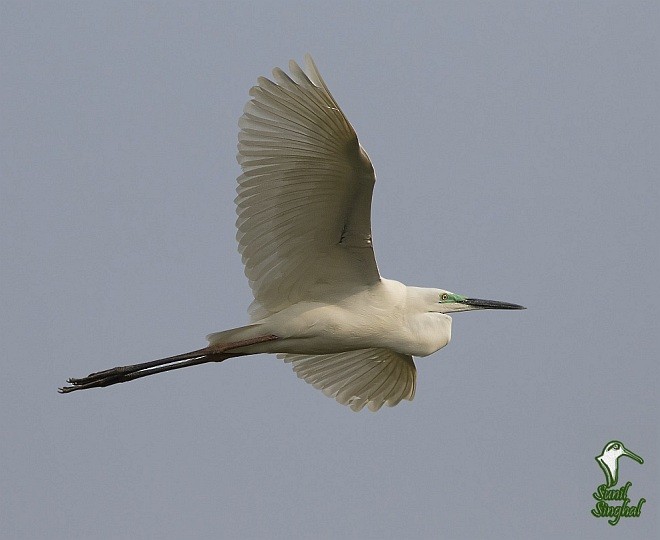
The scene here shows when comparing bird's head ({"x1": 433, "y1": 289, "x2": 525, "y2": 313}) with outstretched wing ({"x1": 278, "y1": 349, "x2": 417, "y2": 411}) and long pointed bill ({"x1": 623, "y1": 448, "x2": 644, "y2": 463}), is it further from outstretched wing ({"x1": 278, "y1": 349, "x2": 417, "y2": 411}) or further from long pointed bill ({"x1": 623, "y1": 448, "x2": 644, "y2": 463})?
long pointed bill ({"x1": 623, "y1": 448, "x2": 644, "y2": 463})

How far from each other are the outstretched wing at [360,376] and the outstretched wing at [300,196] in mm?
1489

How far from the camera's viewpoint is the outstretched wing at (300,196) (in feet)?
27.3

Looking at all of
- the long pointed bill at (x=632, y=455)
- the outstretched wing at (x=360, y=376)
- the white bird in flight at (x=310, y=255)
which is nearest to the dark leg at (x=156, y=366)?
the white bird in flight at (x=310, y=255)

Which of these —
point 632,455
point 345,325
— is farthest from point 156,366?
point 632,455

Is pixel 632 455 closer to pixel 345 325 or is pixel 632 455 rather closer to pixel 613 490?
pixel 613 490

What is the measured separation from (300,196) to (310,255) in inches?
26.6

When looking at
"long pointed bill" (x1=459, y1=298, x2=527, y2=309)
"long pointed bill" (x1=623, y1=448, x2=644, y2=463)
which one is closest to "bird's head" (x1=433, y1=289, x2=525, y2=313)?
"long pointed bill" (x1=459, y1=298, x2=527, y2=309)

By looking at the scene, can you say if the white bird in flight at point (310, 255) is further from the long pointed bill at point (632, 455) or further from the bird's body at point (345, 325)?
the long pointed bill at point (632, 455)

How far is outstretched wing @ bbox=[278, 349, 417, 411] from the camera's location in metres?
10.9

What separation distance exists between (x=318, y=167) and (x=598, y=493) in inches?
201

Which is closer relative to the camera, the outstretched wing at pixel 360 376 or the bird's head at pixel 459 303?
the bird's head at pixel 459 303

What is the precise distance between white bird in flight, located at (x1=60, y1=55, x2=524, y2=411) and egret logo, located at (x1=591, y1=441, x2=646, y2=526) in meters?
2.41

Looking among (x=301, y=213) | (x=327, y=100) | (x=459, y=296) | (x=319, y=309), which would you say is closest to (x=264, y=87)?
(x=327, y=100)

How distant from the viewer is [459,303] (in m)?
10.2
